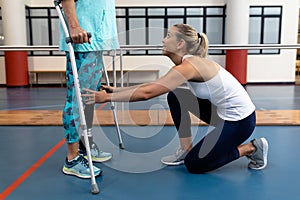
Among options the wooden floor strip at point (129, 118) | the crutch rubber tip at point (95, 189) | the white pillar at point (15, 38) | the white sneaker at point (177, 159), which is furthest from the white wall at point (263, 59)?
the crutch rubber tip at point (95, 189)

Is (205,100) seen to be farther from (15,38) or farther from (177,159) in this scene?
(15,38)

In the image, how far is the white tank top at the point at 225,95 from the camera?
183 cm

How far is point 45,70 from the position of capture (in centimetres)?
820

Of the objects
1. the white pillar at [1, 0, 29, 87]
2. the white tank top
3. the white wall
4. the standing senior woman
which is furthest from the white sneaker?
the white pillar at [1, 0, 29, 87]

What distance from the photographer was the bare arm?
1.58 metres

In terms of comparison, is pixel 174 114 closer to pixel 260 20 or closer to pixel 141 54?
pixel 141 54

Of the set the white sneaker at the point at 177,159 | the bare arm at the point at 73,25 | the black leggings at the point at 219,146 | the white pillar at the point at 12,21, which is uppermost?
the white pillar at the point at 12,21

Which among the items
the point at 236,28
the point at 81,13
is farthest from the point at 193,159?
the point at 236,28

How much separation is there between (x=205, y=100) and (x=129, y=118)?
1451 millimetres

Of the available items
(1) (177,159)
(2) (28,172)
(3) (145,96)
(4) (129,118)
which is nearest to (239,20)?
(4) (129,118)

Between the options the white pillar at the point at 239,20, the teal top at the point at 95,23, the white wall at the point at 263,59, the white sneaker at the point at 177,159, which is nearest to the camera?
the teal top at the point at 95,23

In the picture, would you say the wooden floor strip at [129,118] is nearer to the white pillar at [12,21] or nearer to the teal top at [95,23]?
the teal top at [95,23]

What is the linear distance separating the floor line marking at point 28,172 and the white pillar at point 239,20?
605 centimetres

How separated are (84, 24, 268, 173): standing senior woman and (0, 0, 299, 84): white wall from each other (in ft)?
19.7
